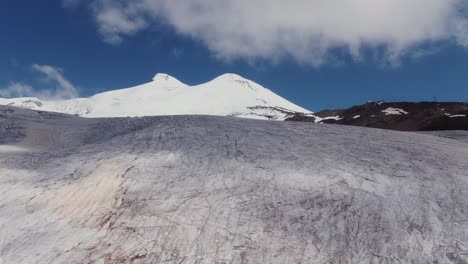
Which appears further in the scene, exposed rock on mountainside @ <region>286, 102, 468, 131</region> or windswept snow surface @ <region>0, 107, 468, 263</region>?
exposed rock on mountainside @ <region>286, 102, 468, 131</region>

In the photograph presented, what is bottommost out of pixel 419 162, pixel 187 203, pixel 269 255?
pixel 269 255

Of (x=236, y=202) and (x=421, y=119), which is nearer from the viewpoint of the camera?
(x=236, y=202)

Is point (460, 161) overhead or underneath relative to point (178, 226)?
overhead

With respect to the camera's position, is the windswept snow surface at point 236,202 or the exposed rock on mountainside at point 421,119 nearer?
the windswept snow surface at point 236,202

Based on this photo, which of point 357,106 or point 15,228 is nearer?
point 15,228

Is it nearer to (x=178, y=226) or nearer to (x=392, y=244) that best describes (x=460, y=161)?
(x=392, y=244)

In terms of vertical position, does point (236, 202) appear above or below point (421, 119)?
below

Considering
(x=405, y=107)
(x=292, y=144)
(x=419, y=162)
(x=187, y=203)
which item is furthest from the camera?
(x=405, y=107)

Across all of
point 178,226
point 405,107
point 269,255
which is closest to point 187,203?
point 178,226
